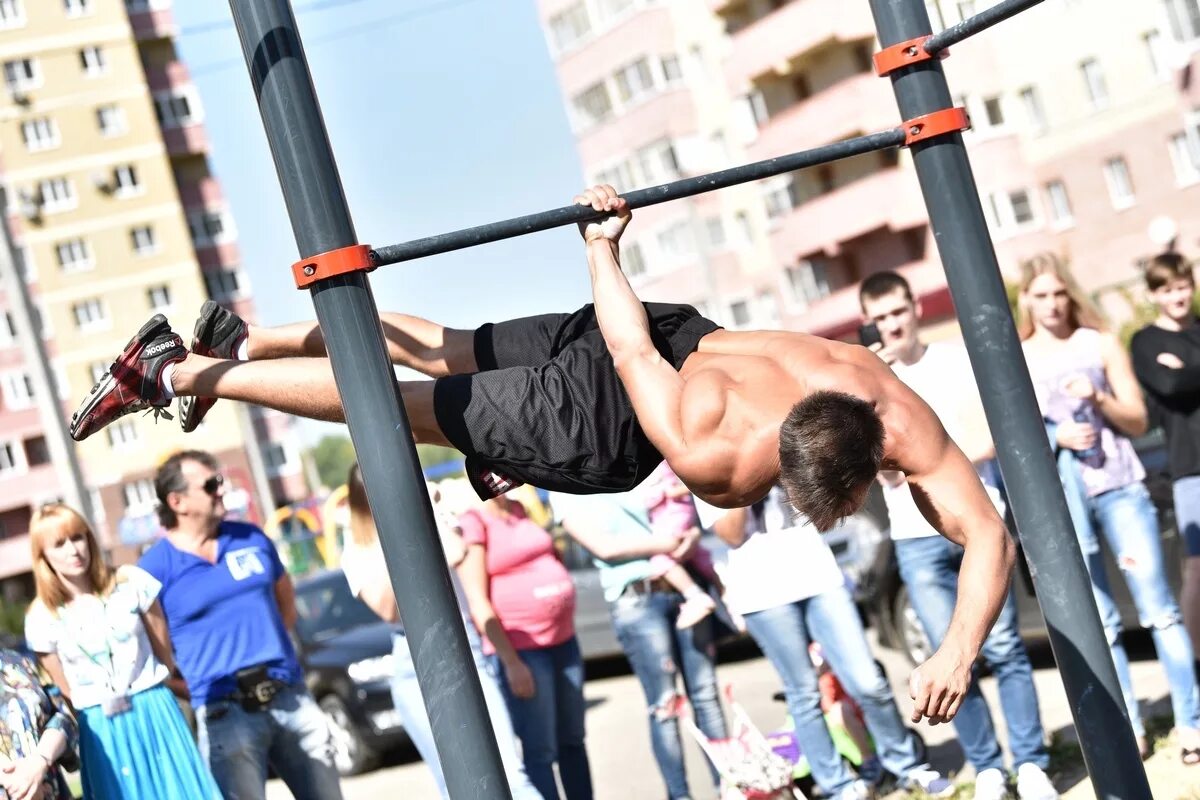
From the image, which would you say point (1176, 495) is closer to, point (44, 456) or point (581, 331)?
point (581, 331)

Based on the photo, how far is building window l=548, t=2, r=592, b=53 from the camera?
55.2 m

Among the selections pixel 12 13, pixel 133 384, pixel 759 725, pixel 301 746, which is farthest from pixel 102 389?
pixel 12 13

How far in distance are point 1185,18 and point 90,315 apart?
39408 mm

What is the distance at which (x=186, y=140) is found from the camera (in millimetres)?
59719

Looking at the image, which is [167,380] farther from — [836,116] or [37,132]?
[37,132]

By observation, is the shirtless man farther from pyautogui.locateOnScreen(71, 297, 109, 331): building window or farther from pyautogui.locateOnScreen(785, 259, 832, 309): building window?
pyautogui.locateOnScreen(71, 297, 109, 331): building window

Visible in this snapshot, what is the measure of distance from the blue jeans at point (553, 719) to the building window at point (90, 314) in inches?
2114

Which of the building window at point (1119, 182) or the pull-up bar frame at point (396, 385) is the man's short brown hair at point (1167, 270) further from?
the building window at point (1119, 182)

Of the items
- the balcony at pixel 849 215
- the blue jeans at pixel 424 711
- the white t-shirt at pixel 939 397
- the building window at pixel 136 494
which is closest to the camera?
the blue jeans at pixel 424 711

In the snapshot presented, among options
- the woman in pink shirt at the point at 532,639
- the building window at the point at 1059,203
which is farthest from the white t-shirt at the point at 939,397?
the building window at the point at 1059,203

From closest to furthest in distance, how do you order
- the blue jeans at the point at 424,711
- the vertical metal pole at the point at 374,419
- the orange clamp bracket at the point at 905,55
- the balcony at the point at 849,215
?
the vertical metal pole at the point at 374,419
the orange clamp bracket at the point at 905,55
the blue jeans at the point at 424,711
the balcony at the point at 849,215

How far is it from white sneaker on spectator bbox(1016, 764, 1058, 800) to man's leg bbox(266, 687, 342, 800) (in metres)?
2.68

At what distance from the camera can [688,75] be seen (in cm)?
5144

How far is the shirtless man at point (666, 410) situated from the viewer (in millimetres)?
4023
